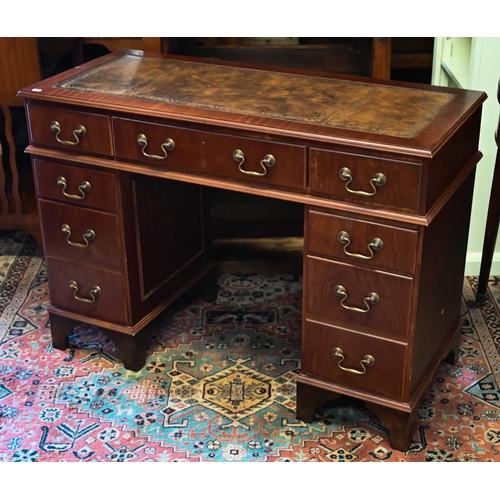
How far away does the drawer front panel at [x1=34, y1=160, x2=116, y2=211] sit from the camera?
254 cm

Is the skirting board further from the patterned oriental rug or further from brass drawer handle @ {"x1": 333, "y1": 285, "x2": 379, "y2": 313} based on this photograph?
brass drawer handle @ {"x1": 333, "y1": 285, "x2": 379, "y2": 313}

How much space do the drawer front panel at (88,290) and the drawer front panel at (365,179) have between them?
2.84ft

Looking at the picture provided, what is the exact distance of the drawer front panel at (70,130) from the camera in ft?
8.00

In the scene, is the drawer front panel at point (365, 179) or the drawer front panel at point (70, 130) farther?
the drawer front panel at point (70, 130)

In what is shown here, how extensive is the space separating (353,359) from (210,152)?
0.73 metres

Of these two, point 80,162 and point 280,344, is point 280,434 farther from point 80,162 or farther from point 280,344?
point 80,162

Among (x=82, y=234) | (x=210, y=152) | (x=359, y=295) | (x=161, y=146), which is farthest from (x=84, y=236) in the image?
(x=359, y=295)

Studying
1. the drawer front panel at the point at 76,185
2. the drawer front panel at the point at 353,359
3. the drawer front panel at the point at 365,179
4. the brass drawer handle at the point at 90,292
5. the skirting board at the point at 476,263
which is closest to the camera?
the drawer front panel at the point at 365,179

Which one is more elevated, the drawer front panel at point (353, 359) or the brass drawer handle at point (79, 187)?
the brass drawer handle at point (79, 187)

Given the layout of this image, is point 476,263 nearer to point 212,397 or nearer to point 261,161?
point 212,397

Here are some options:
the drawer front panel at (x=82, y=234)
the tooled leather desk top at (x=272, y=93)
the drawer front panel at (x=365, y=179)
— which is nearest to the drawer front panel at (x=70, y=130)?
the tooled leather desk top at (x=272, y=93)

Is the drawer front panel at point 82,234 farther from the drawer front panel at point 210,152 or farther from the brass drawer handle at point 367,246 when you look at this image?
the brass drawer handle at point 367,246

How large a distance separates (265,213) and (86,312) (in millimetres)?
997

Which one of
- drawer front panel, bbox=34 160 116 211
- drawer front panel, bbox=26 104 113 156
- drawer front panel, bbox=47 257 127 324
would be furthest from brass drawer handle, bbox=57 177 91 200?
drawer front panel, bbox=47 257 127 324
